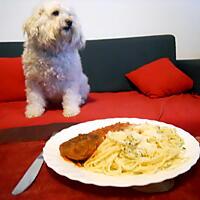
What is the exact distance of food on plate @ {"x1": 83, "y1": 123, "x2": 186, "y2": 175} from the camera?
1052 mm

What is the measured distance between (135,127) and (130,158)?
0.69 ft

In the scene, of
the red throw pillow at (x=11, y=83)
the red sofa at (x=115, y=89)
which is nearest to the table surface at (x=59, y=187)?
the red sofa at (x=115, y=89)

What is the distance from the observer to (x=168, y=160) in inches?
42.4

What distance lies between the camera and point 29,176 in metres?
1.10

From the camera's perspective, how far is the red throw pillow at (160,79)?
2.67 meters

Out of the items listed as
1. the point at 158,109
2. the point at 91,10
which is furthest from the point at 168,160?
the point at 91,10

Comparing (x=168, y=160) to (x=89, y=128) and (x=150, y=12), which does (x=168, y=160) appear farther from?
(x=150, y=12)

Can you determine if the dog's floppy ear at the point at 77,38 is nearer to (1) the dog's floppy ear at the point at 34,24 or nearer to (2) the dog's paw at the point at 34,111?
(1) the dog's floppy ear at the point at 34,24

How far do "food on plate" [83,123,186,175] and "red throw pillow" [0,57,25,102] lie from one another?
1688mm

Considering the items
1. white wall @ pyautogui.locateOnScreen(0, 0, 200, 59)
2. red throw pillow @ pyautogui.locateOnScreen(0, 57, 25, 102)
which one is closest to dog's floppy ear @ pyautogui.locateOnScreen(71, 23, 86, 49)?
red throw pillow @ pyautogui.locateOnScreen(0, 57, 25, 102)

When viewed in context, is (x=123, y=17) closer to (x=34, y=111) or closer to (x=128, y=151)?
(x=34, y=111)

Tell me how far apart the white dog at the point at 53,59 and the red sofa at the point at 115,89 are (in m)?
0.11

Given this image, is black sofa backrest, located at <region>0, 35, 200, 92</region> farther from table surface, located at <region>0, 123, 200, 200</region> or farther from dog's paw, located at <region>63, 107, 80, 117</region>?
table surface, located at <region>0, 123, 200, 200</region>

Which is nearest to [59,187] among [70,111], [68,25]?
[70,111]
